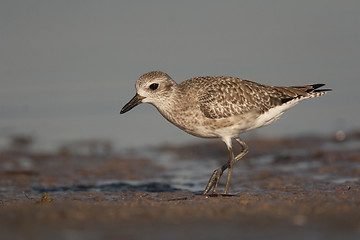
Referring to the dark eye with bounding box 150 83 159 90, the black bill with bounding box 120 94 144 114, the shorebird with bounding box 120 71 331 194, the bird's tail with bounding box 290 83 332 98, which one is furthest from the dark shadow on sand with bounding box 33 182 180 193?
the bird's tail with bounding box 290 83 332 98

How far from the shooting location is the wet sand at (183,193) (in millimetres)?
5898

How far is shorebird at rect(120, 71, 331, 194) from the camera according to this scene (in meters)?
10.2

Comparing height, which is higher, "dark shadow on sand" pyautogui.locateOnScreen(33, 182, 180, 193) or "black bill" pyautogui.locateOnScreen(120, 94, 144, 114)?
"black bill" pyautogui.locateOnScreen(120, 94, 144, 114)

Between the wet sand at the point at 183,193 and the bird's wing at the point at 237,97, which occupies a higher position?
the bird's wing at the point at 237,97

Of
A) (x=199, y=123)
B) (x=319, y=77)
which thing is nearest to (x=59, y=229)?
(x=199, y=123)

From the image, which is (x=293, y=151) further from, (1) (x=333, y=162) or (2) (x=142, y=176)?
(2) (x=142, y=176)

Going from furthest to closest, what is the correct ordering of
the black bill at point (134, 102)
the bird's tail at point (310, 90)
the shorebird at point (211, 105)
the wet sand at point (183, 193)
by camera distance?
the bird's tail at point (310, 90), the black bill at point (134, 102), the shorebird at point (211, 105), the wet sand at point (183, 193)

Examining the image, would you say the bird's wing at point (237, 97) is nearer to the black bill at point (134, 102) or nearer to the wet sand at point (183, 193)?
the black bill at point (134, 102)

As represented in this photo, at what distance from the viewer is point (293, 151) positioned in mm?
14141

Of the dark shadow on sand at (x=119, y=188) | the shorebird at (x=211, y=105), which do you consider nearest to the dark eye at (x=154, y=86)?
the shorebird at (x=211, y=105)

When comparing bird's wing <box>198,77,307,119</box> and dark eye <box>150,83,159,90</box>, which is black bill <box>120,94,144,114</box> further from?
bird's wing <box>198,77,307,119</box>

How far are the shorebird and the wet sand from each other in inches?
37.2

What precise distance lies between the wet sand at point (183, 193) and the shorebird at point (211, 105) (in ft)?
3.10

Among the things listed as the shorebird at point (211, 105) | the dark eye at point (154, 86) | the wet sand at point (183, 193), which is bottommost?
the wet sand at point (183, 193)
